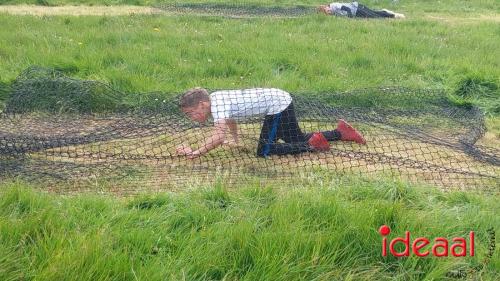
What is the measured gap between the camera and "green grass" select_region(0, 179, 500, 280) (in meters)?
2.32

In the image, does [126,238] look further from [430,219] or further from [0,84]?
[0,84]

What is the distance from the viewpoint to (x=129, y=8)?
12.5 meters

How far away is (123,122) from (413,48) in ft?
14.9

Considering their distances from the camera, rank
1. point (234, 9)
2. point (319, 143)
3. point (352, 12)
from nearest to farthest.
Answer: point (319, 143) → point (352, 12) → point (234, 9)

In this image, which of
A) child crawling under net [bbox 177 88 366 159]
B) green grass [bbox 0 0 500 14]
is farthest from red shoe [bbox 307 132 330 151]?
green grass [bbox 0 0 500 14]

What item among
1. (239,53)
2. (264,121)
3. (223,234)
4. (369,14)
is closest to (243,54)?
(239,53)

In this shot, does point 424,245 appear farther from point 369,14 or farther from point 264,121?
point 369,14

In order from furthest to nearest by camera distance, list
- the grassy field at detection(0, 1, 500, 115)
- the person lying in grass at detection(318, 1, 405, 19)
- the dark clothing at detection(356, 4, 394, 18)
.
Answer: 1. the dark clothing at detection(356, 4, 394, 18)
2. the person lying in grass at detection(318, 1, 405, 19)
3. the grassy field at detection(0, 1, 500, 115)

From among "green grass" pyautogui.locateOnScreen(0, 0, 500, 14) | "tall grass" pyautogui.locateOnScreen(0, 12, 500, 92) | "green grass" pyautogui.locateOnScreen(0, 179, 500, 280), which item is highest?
"green grass" pyautogui.locateOnScreen(0, 179, 500, 280)

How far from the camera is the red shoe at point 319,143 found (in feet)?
14.6

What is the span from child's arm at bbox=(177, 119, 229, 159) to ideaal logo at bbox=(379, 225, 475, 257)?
196 cm

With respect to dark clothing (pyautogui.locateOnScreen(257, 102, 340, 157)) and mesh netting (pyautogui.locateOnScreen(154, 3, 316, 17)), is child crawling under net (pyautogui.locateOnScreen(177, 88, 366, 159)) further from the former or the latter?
mesh netting (pyautogui.locateOnScreen(154, 3, 316, 17))

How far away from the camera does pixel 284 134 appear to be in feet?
15.2

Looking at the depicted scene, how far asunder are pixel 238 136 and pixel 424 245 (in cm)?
232
